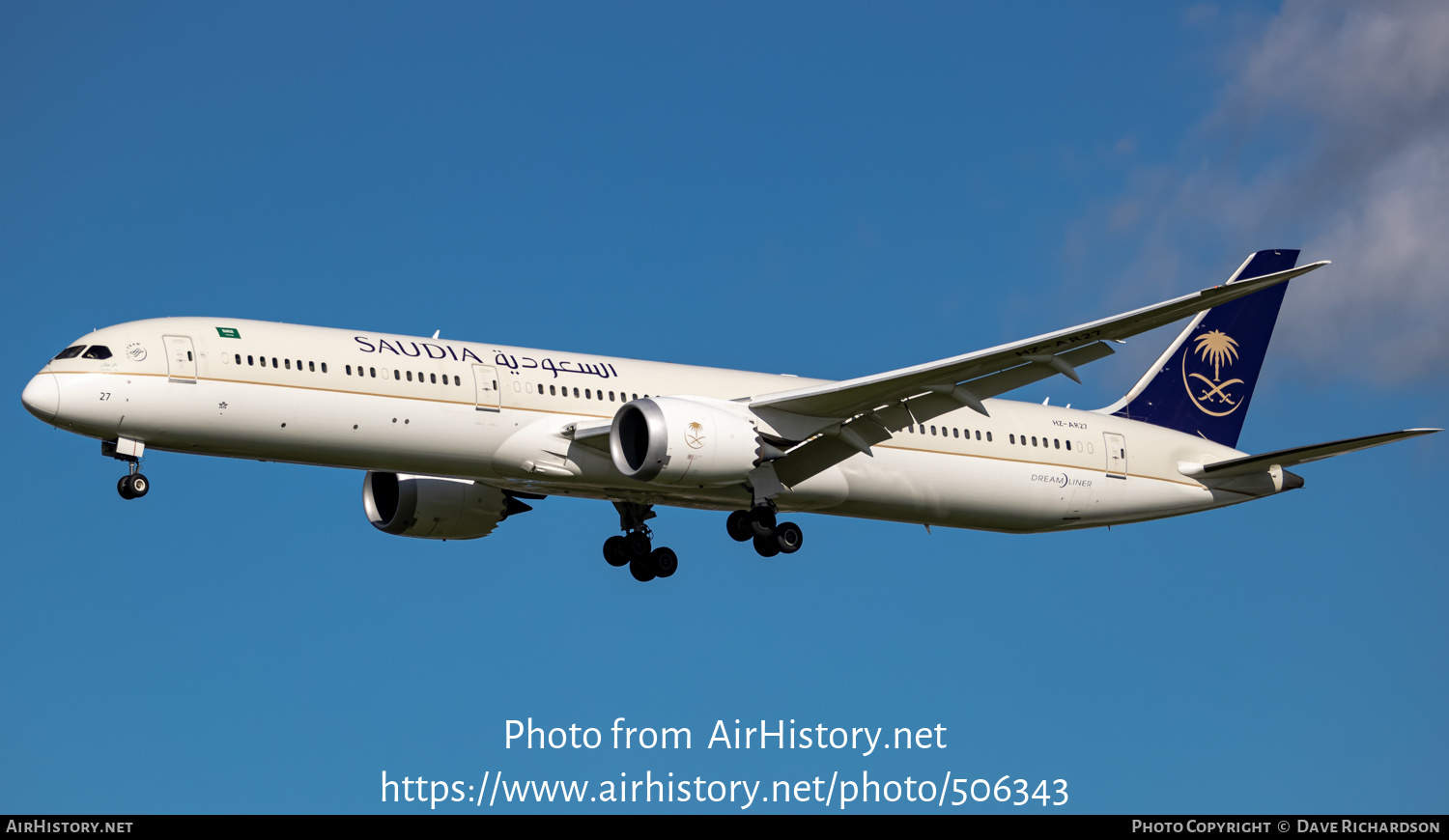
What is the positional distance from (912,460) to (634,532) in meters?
6.91

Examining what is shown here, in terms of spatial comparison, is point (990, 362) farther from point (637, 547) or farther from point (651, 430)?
point (637, 547)

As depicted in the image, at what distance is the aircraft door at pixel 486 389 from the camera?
3488 centimetres

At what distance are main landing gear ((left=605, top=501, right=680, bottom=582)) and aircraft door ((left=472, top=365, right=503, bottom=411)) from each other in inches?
257

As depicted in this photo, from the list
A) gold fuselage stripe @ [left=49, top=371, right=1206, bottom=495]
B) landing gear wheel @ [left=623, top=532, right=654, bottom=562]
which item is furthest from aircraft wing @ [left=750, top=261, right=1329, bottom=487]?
landing gear wheel @ [left=623, top=532, right=654, bottom=562]

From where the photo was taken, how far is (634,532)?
40.9 meters

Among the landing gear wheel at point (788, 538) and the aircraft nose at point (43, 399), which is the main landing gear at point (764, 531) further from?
the aircraft nose at point (43, 399)

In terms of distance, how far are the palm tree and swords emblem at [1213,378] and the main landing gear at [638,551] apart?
1505 cm

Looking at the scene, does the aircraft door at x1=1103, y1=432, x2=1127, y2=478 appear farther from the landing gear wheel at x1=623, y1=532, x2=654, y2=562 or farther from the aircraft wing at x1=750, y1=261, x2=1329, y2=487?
the landing gear wheel at x1=623, y1=532, x2=654, y2=562

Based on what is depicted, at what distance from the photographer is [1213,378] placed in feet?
151

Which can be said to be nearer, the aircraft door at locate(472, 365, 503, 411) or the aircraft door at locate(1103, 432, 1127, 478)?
the aircraft door at locate(472, 365, 503, 411)

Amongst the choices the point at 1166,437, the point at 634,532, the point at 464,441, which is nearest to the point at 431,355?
the point at 464,441

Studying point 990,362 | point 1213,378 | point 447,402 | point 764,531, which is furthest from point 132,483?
point 1213,378

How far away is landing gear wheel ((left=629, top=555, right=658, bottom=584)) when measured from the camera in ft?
134

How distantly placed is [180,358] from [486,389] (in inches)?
237
